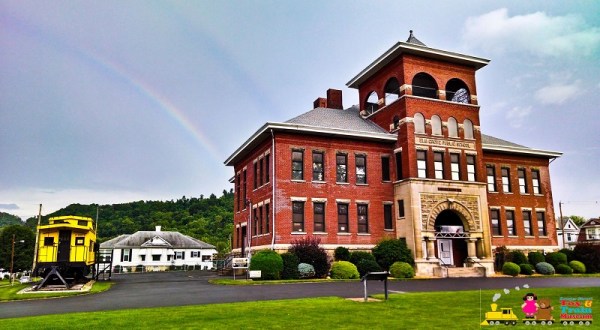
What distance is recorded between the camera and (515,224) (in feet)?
134

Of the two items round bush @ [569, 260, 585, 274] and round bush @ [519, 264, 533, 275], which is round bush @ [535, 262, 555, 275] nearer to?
round bush @ [519, 264, 533, 275]

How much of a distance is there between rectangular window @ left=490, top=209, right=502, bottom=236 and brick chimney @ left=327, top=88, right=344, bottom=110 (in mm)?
16558

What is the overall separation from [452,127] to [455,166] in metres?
3.15

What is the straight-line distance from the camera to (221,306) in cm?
1402

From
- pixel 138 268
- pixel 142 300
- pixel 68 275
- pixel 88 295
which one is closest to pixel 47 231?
pixel 68 275

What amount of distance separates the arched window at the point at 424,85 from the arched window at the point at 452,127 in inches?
116

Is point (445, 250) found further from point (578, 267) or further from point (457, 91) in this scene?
point (457, 91)

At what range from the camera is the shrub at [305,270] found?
29000mm

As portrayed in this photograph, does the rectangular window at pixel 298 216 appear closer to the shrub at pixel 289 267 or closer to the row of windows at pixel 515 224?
the shrub at pixel 289 267

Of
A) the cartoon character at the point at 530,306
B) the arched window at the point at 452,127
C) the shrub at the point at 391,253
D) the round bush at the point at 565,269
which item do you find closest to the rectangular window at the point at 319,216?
the shrub at the point at 391,253

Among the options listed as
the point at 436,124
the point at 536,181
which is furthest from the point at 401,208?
the point at 536,181

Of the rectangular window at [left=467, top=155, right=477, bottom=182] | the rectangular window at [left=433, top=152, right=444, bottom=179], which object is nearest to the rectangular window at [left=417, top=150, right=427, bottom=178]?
the rectangular window at [left=433, top=152, right=444, bottom=179]

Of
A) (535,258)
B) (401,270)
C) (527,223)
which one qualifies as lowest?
(401,270)

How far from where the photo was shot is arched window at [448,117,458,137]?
36.6 meters
